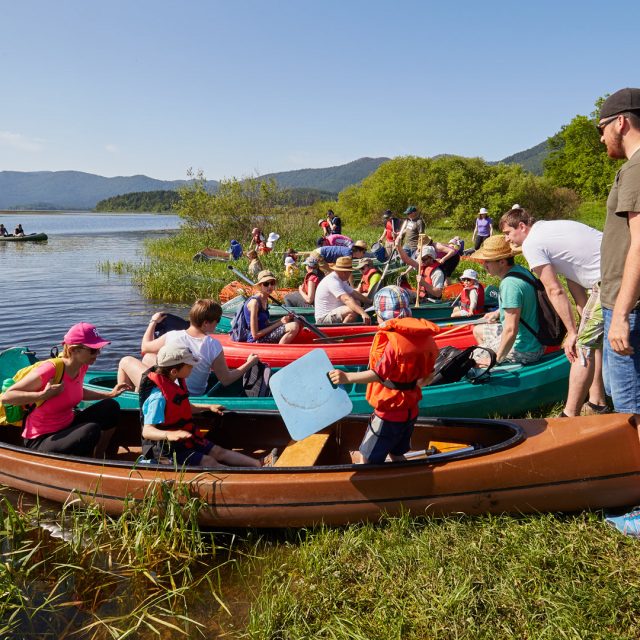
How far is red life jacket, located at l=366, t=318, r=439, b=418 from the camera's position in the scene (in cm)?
352

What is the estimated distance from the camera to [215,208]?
2494 cm

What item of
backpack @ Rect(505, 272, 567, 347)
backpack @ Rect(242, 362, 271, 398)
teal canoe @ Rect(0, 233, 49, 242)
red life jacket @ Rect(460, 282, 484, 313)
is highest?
teal canoe @ Rect(0, 233, 49, 242)

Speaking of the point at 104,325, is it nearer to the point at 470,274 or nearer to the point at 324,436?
the point at 470,274

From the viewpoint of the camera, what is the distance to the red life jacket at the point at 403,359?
3516mm

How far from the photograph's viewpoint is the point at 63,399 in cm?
450

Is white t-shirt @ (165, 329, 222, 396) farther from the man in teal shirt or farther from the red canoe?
the man in teal shirt

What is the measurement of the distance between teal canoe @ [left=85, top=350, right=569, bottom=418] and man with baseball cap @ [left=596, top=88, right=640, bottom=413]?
2.30 m

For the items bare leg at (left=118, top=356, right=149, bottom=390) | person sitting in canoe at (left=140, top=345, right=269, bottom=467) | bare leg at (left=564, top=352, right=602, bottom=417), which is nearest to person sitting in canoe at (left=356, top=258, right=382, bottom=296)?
bare leg at (left=118, top=356, right=149, bottom=390)

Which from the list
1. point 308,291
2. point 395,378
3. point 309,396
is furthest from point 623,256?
point 308,291

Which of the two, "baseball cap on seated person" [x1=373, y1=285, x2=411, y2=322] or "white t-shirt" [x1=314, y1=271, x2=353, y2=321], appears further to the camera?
"white t-shirt" [x1=314, y1=271, x2=353, y2=321]

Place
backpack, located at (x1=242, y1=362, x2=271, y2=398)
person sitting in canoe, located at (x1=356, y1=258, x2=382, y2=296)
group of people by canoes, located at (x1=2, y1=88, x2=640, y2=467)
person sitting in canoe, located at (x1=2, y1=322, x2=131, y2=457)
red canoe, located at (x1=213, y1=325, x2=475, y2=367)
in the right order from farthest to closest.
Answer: person sitting in canoe, located at (x1=356, y1=258, x2=382, y2=296)
red canoe, located at (x1=213, y1=325, x2=475, y2=367)
backpack, located at (x1=242, y1=362, x2=271, y2=398)
person sitting in canoe, located at (x1=2, y1=322, x2=131, y2=457)
group of people by canoes, located at (x1=2, y1=88, x2=640, y2=467)

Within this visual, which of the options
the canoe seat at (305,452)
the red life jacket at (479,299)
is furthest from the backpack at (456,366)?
the red life jacket at (479,299)

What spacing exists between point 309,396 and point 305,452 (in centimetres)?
92

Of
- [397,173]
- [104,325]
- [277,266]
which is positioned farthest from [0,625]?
[397,173]
